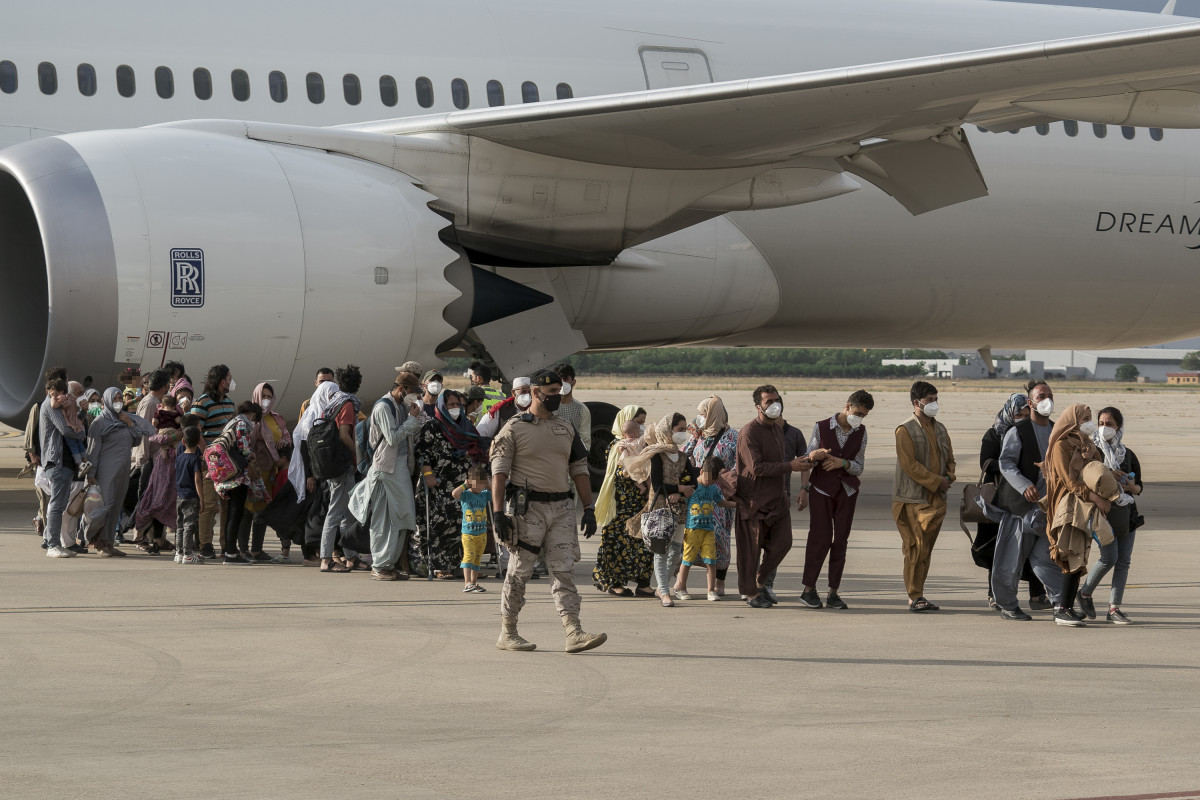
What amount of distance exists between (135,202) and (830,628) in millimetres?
6320

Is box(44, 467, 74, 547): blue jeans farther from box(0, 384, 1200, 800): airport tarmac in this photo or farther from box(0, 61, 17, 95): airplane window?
box(0, 61, 17, 95): airplane window

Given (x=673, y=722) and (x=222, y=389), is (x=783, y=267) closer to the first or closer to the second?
(x=222, y=389)

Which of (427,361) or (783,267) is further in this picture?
(783,267)

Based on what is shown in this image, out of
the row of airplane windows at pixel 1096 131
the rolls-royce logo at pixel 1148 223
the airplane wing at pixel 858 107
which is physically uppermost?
the row of airplane windows at pixel 1096 131

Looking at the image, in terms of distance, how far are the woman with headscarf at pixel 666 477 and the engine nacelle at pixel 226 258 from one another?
3162 mm

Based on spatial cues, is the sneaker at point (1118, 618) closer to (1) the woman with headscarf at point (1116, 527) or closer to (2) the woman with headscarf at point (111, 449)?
(1) the woman with headscarf at point (1116, 527)

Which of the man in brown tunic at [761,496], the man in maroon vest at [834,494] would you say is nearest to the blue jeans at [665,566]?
the man in brown tunic at [761,496]

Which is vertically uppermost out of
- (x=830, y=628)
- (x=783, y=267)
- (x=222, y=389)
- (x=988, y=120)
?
(x=988, y=120)

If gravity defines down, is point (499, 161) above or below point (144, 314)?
above

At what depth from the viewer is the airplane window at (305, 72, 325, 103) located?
45.9ft

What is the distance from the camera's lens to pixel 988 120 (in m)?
12.1

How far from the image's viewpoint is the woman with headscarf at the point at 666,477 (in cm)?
985

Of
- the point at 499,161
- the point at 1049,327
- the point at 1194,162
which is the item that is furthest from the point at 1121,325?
the point at 499,161

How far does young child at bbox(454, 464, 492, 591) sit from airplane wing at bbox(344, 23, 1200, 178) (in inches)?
140
